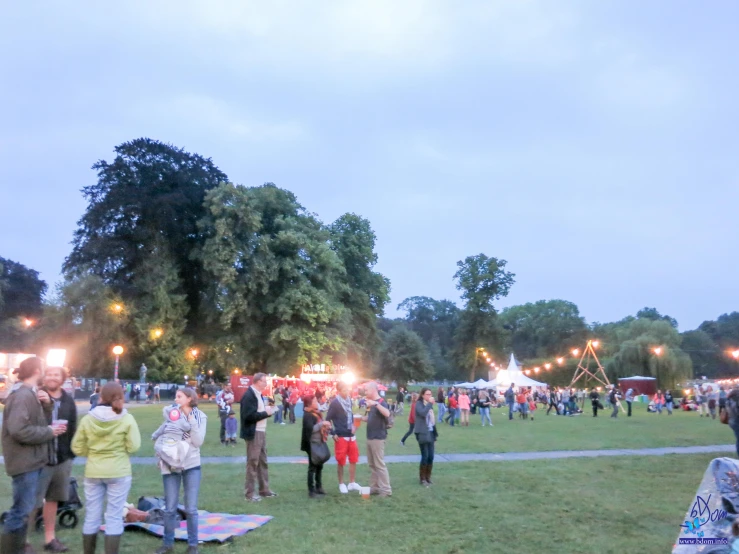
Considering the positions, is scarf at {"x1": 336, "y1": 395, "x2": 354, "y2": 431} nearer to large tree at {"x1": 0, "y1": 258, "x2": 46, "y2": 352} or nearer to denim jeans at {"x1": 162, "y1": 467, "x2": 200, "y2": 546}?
denim jeans at {"x1": 162, "y1": 467, "x2": 200, "y2": 546}

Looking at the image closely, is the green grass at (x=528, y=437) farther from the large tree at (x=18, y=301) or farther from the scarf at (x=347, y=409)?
the large tree at (x=18, y=301)

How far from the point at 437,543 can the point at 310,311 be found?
35310 millimetres

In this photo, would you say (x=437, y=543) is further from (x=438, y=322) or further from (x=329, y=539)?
(x=438, y=322)

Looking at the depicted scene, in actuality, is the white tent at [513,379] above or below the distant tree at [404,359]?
Result: below

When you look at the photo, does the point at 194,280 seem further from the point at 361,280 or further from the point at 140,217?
the point at 361,280

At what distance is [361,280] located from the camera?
5475 centimetres

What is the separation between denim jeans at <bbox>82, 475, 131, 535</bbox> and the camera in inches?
243

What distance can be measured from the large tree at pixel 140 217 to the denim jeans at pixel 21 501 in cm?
3954

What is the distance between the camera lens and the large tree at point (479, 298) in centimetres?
7738

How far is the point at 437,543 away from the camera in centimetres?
758

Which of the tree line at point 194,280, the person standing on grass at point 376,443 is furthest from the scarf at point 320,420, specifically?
the tree line at point 194,280

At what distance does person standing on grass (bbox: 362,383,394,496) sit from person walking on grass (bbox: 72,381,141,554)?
495 centimetres

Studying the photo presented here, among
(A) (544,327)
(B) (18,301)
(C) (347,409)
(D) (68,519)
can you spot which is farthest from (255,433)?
(A) (544,327)

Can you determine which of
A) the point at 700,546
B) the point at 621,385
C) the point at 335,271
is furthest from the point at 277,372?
the point at 700,546
